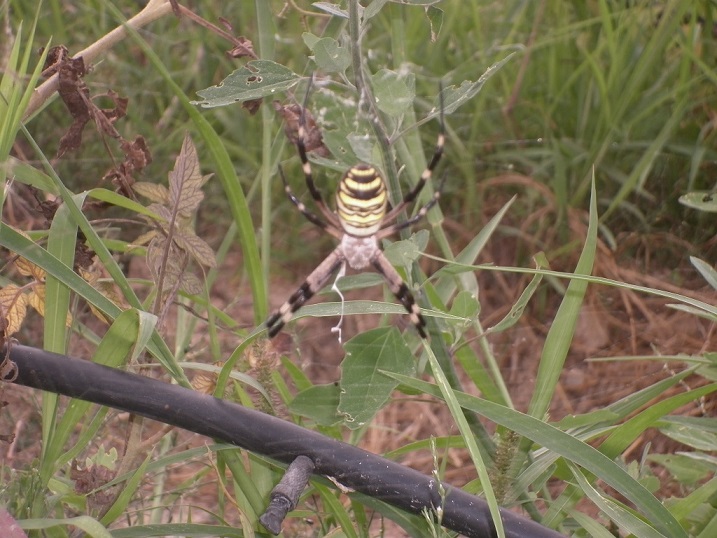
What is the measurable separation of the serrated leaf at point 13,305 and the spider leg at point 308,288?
52 cm

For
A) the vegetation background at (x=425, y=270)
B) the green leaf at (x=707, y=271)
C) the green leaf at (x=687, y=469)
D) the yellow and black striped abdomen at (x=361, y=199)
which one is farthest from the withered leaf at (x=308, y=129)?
the green leaf at (x=687, y=469)

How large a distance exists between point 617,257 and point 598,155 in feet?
1.04

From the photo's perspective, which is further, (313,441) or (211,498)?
(211,498)

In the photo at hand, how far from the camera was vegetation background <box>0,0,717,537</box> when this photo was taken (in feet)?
4.47

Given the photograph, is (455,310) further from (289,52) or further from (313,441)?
(289,52)

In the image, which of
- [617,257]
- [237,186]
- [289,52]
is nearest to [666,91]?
[617,257]

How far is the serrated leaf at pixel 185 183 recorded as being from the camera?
54.7 inches

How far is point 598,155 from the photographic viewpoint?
8.84 feet

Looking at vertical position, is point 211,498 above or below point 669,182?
below

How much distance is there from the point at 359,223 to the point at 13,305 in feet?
2.67

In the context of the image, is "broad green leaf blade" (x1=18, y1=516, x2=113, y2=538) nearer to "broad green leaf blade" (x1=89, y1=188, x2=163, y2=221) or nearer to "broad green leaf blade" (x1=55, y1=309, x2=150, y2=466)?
"broad green leaf blade" (x1=55, y1=309, x2=150, y2=466)

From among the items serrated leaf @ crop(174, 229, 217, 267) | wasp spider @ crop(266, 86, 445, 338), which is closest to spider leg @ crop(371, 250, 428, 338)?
wasp spider @ crop(266, 86, 445, 338)

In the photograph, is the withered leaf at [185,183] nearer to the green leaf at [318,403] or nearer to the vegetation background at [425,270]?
the vegetation background at [425,270]

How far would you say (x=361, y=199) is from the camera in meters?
0.84
